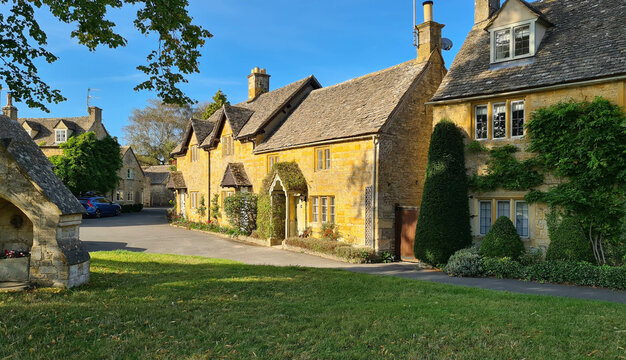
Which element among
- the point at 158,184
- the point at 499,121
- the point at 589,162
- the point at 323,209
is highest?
the point at 499,121

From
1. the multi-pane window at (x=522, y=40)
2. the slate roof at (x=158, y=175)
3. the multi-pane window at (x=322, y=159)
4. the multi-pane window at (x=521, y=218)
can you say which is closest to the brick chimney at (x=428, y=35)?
the multi-pane window at (x=522, y=40)

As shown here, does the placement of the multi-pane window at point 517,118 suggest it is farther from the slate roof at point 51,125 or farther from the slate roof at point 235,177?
the slate roof at point 51,125

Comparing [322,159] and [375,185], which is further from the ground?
[322,159]

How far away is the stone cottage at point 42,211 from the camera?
884 cm

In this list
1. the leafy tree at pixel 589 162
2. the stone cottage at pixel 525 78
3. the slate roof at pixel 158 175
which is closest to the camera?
the leafy tree at pixel 589 162

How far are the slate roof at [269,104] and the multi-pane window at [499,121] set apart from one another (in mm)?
14072

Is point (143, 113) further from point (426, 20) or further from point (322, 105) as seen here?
point (426, 20)

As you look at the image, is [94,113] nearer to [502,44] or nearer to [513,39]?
[502,44]

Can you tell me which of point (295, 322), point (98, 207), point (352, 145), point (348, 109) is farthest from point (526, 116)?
point (98, 207)

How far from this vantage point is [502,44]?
16.0 metres

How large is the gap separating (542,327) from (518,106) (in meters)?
10.0

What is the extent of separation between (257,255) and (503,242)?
10.1m

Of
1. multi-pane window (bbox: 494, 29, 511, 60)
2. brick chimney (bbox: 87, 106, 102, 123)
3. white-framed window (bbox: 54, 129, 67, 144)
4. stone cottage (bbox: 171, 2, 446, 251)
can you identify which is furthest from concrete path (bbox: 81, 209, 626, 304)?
brick chimney (bbox: 87, 106, 102, 123)

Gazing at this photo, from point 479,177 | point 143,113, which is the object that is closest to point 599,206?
point 479,177
